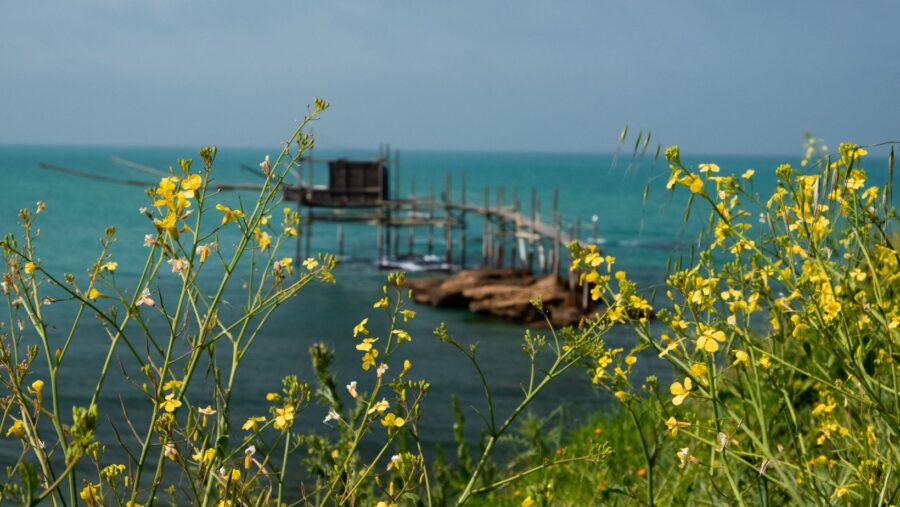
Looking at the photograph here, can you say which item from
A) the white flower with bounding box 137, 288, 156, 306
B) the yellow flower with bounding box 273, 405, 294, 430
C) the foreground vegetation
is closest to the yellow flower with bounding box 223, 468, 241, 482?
the foreground vegetation

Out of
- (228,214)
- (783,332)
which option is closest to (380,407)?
(228,214)

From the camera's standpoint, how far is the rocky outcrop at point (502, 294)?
832 inches

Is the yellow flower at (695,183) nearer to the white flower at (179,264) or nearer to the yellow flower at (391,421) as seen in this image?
the yellow flower at (391,421)

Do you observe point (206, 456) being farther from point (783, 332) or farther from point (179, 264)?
point (783, 332)

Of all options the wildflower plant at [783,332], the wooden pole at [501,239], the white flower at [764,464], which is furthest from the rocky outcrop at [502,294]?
the white flower at [764,464]

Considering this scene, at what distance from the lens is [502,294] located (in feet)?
73.3

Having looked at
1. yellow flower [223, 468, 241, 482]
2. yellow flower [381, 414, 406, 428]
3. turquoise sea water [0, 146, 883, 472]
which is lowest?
turquoise sea water [0, 146, 883, 472]

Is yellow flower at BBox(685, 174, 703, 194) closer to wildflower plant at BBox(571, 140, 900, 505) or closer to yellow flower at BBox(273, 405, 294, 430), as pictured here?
wildflower plant at BBox(571, 140, 900, 505)

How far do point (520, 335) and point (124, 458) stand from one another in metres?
10.7

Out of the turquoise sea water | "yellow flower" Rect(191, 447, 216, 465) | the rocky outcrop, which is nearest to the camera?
"yellow flower" Rect(191, 447, 216, 465)

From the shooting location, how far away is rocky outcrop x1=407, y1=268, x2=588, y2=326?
21.1 metres

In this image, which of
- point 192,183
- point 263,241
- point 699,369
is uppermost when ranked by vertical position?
point 192,183

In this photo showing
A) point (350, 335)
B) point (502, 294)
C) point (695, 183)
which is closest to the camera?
point (695, 183)

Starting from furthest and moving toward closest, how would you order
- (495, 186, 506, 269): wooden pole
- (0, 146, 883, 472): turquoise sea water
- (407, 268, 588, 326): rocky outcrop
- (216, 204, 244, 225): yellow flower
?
(495, 186, 506, 269): wooden pole < (407, 268, 588, 326): rocky outcrop < (0, 146, 883, 472): turquoise sea water < (216, 204, 244, 225): yellow flower
